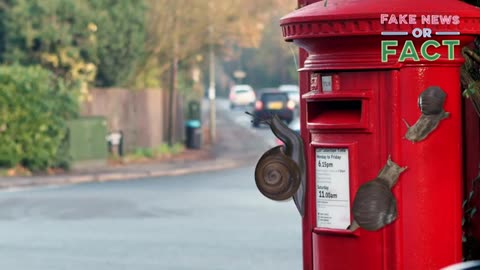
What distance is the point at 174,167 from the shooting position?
2681 centimetres

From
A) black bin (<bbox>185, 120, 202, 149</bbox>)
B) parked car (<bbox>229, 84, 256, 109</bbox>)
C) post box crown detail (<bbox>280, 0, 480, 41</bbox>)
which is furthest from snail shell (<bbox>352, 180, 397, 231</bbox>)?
parked car (<bbox>229, 84, 256, 109</bbox>)

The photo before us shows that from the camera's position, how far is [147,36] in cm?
3141

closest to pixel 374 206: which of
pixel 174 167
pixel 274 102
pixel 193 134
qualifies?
pixel 174 167

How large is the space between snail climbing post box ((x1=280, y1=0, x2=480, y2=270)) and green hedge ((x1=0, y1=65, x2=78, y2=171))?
1951 centimetres

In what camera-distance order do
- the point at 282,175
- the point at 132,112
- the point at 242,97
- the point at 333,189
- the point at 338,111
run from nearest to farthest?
the point at 333,189 → the point at 338,111 → the point at 282,175 → the point at 132,112 → the point at 242,97

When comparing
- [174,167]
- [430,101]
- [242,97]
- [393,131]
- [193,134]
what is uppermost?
[430,101]

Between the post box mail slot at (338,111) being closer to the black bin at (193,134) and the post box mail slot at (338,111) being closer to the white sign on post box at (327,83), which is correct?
the white sign on post box at (327,83)

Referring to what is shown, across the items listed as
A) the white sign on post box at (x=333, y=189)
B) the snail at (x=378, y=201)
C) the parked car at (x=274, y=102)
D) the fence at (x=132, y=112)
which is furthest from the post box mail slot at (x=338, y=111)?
the parked car at (x=274, y=102)

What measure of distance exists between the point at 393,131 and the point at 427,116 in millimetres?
170

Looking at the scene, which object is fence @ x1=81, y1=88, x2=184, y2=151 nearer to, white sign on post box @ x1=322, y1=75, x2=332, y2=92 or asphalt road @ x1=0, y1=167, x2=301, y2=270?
asphalt road @ x1=0, y1=167, x2=301, y2=270

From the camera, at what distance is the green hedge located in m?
24.4

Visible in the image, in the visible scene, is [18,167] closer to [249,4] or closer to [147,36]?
[147,36]

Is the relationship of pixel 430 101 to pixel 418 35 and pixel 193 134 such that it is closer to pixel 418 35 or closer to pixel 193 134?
pixel 418 35

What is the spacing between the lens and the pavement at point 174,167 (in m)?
23.2
